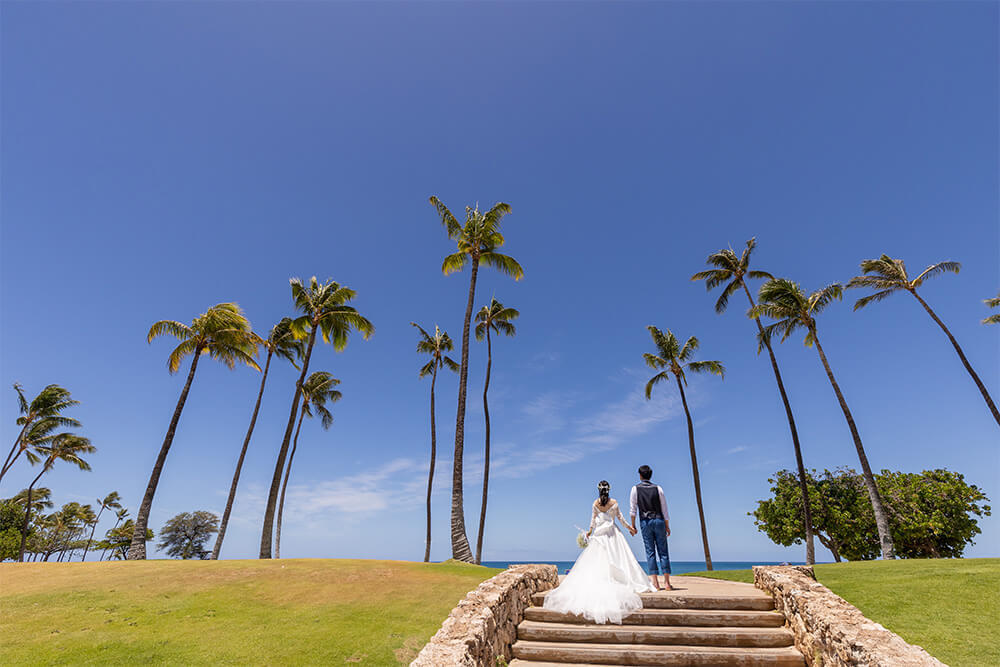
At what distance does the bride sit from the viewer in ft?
25.3

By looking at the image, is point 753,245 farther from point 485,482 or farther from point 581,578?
point 581,578

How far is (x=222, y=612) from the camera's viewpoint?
11508 millimetres

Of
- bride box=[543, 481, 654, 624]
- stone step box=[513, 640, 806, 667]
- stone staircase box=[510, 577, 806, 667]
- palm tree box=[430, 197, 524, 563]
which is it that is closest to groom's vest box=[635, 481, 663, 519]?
bride box=[543, 481, 654, 624]

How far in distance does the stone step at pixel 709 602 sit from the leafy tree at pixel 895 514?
3726 centimetres

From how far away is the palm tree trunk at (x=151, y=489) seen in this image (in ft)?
71.6

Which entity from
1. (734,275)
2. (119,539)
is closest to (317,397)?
(734,275)

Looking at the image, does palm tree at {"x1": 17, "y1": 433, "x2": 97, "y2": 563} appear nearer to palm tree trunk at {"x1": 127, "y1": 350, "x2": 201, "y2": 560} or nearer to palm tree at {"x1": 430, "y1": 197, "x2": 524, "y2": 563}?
palm tree trunk at {"x1": 127, "y1": 350, "x2": 201, "y2": 560}

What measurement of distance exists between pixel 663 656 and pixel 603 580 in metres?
1.88

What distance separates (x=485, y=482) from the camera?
30.9 m

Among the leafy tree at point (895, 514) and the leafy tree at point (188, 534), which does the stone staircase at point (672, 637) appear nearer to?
the leafy tree at point (895, 514)

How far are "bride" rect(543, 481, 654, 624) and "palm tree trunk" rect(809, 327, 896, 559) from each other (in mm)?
24932

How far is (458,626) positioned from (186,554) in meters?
85.7

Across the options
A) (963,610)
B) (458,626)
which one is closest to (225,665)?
(458,626)

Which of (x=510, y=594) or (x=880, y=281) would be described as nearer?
(x=510, y=594)
